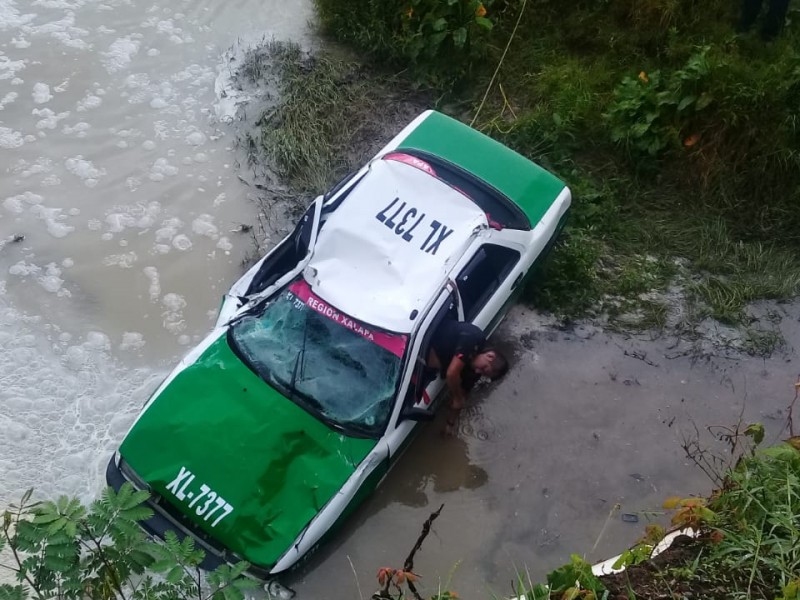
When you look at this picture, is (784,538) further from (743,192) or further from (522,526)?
(743,192)

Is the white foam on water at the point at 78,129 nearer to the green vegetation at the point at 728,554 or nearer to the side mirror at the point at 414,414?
the side mirror at the point at 414,414

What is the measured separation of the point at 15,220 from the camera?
6.93 meters

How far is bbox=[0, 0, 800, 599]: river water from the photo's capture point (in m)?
5.25

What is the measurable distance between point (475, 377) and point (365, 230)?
1342mm

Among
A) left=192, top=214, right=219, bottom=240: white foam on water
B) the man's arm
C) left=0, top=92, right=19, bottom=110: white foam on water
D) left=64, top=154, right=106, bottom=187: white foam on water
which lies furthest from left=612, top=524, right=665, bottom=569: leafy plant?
left=0, top=92, right=19, bottom=110: white foam on water

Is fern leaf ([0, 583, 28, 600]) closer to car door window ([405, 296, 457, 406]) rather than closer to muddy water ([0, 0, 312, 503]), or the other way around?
muddy water ([0, 0, 312, 503])

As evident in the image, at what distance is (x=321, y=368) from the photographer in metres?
4.87

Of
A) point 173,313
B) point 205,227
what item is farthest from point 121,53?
Result: point 173,313

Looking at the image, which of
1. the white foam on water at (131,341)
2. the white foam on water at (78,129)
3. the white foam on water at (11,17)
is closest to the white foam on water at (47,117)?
the white foam on water at (78,129)

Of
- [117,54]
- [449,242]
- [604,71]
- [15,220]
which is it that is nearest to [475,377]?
[449,242]

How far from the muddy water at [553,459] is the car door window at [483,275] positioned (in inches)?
36.1

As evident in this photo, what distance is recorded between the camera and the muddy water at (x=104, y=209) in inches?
229

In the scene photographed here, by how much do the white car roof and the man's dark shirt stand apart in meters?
0.26

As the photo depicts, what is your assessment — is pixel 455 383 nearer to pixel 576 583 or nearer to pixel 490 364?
pixel 490 364
